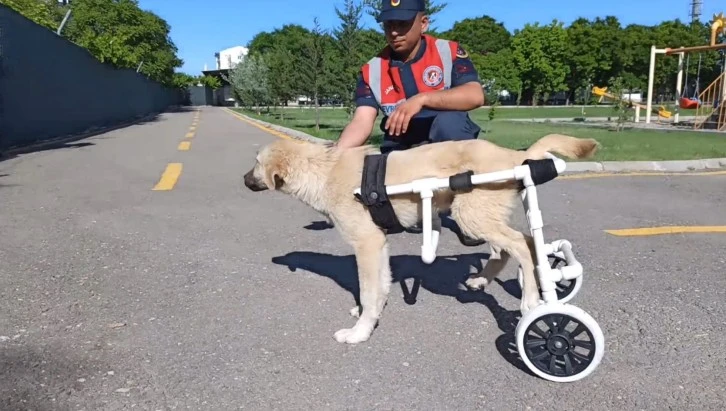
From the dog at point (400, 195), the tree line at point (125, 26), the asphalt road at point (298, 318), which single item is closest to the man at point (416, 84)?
the dog at point (400, 195)

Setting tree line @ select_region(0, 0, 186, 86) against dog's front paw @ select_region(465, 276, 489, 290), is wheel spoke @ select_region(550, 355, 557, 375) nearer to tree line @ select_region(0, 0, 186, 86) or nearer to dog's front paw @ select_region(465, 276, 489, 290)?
dog's front paw @ select_region(465, 276, 489, 290)

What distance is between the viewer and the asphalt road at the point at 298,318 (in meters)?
2.64

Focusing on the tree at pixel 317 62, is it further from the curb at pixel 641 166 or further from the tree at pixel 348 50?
the curb at pixel 641 166

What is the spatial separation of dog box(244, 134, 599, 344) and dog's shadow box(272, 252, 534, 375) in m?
0.45

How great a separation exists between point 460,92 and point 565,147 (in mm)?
864

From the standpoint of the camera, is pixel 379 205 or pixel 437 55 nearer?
pixel 379 205

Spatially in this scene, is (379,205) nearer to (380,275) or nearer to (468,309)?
(380,275)

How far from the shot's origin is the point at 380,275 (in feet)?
10.9

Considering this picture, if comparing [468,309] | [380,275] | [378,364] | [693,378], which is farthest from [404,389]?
[693,378]


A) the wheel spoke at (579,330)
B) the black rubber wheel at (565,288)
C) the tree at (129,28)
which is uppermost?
the tree at (129,28)

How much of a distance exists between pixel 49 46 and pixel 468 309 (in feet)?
63.7

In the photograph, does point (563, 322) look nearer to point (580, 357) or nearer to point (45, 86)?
point (580, 357)

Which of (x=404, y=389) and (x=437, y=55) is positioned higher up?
(x=437, y=55)

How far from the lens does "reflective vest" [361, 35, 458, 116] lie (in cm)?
382
